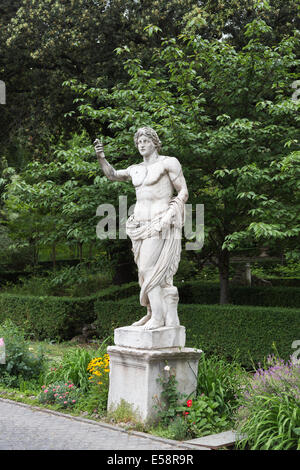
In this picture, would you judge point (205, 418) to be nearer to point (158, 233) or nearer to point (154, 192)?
point (158, 233)

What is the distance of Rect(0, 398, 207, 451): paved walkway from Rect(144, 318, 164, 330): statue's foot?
1235 millimetres

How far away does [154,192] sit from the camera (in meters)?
7.28

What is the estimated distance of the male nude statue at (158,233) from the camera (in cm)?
714

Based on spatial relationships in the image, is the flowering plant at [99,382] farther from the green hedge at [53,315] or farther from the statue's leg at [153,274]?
the green hedge at [53,315]

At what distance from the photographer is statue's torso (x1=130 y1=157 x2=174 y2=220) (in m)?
7.25

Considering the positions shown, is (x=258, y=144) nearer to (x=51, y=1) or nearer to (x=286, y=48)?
(x=286, y=48)

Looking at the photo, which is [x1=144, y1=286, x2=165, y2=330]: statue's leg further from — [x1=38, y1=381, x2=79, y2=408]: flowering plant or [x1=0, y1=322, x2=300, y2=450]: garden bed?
[x1=38, y1=381, x2=79, y2=408]: flowering plant

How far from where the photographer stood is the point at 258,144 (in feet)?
36.0

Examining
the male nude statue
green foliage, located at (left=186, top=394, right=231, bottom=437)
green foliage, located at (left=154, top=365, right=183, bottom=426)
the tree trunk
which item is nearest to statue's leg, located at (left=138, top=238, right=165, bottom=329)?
the male nude statue

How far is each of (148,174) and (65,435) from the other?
330cm

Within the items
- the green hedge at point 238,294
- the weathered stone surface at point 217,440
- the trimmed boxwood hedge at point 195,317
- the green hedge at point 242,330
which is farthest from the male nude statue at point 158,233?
the green hedge at point 238,294

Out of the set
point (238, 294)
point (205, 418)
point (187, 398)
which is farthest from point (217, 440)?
point (238, 294)

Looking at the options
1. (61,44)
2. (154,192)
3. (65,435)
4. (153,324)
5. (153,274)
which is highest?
(61,44)

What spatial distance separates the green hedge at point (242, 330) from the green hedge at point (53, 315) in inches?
145
